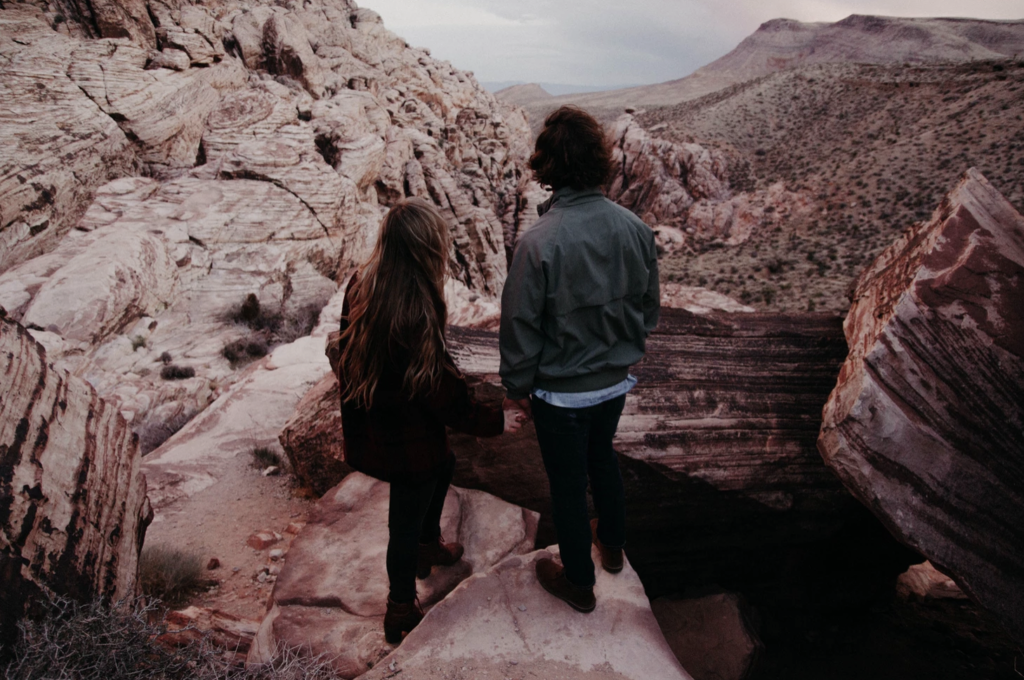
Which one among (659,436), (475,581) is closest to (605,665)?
(475,581)

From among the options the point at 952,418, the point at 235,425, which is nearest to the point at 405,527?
the point at 952,418

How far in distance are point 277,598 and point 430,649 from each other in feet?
3.18

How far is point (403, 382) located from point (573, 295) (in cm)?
70

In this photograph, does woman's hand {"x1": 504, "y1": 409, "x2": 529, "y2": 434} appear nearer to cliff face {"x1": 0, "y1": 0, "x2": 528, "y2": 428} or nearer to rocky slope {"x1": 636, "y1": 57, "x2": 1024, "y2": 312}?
cliff face {"x1": 0, "y1": 0, "x2": 528, "y2": 428}

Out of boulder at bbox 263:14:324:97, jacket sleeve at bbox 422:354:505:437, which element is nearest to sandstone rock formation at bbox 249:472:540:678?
jacket sleeve at bbox 422:354:505:437

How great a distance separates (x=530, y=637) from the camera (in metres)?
2.13

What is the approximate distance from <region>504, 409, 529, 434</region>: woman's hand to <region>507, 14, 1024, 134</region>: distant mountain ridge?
46699mm

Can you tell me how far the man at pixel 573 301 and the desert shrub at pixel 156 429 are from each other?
530cm

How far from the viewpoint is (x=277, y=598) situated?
8.34ft

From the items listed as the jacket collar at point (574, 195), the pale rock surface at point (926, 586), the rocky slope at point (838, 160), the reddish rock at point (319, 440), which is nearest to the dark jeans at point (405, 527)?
the jacket collar at point (574, 195)

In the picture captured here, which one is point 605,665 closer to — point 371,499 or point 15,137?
point 371,499

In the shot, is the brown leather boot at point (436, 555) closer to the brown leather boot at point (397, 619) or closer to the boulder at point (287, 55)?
the brown leather boot at point (397, 619)

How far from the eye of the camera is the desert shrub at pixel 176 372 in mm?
7719

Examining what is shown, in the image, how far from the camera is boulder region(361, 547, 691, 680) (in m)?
1.99
